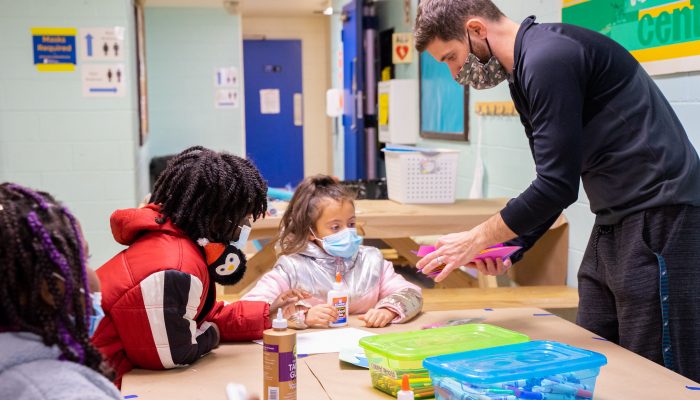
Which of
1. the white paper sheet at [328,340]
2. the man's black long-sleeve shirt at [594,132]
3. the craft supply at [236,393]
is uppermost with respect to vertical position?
the man's black long-sleeve shirt at [594,132]

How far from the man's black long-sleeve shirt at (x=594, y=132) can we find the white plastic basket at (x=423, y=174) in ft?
5.92

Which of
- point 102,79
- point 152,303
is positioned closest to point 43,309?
point 152,303

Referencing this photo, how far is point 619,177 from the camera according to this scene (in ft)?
7.00

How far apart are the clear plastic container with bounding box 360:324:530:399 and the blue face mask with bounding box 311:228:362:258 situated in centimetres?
76

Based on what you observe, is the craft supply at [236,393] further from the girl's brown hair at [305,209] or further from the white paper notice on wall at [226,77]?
the white paper notice on wall at [226,77]

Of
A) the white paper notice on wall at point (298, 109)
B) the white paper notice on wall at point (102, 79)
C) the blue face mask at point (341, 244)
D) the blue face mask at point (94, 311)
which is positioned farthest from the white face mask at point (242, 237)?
the white paper notice on wall at point (298, 109)

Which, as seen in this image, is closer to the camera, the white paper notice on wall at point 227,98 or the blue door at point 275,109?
the white paper notice on wall at point 227,98

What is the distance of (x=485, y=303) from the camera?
126 inches

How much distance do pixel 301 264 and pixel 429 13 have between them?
0.93m

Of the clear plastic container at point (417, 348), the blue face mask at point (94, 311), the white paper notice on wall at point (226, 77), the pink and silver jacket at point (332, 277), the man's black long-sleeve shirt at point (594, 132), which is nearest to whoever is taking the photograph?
the blue face mask at point (94, 311)

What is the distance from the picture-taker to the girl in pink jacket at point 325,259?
2664 millimetres

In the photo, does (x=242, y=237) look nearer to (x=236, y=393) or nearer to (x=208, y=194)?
(x=208, y=194)

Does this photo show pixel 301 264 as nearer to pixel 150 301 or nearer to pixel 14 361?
pixel 150 301

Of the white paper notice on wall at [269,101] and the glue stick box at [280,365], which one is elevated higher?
the white paper notice on wall at [269,101]
